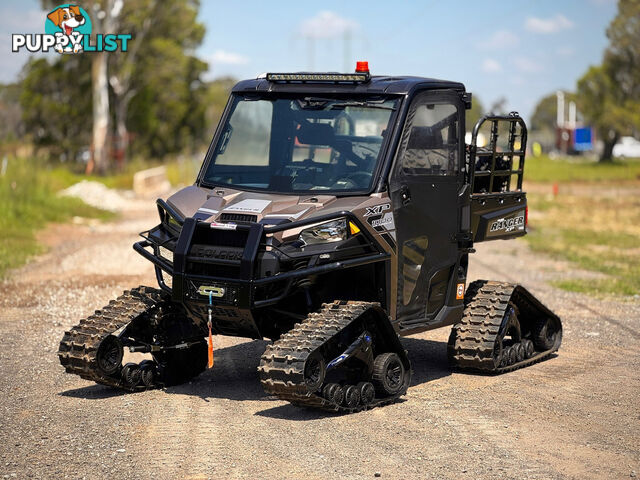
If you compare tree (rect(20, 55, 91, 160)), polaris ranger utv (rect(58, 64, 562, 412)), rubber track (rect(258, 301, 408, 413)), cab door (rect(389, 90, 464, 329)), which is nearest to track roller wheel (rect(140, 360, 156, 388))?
polaris ranger utv (rect(58, 64, 562, 412))

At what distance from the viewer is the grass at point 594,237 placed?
17.7m

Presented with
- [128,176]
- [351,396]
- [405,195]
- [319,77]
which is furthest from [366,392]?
[128,176]

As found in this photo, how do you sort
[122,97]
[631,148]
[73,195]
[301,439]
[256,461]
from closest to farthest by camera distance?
[256,461] < [301,439] < [73,195] < [122,97] < [631,148]

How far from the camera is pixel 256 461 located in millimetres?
7168

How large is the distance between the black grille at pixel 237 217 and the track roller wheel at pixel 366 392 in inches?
66.5

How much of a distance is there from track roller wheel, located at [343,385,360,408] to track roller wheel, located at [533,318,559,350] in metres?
3.38

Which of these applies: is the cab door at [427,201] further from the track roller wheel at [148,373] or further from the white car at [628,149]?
the white car at [628,149]

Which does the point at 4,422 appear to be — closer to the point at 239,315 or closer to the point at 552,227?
the point at 239,315

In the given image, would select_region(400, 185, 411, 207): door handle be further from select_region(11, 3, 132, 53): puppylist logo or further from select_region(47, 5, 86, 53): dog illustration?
select_region(47, 5, 86, 53): dog illustration

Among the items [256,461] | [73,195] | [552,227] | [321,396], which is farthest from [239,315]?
[73,195]

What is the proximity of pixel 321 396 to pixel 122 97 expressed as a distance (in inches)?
2001

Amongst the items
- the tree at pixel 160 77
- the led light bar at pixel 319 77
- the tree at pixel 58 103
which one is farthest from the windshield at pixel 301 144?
the tree at pixel 58 103

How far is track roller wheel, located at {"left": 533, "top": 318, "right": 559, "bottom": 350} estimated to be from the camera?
11258 mm

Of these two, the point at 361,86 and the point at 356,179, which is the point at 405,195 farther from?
Result: the point at 361,86
